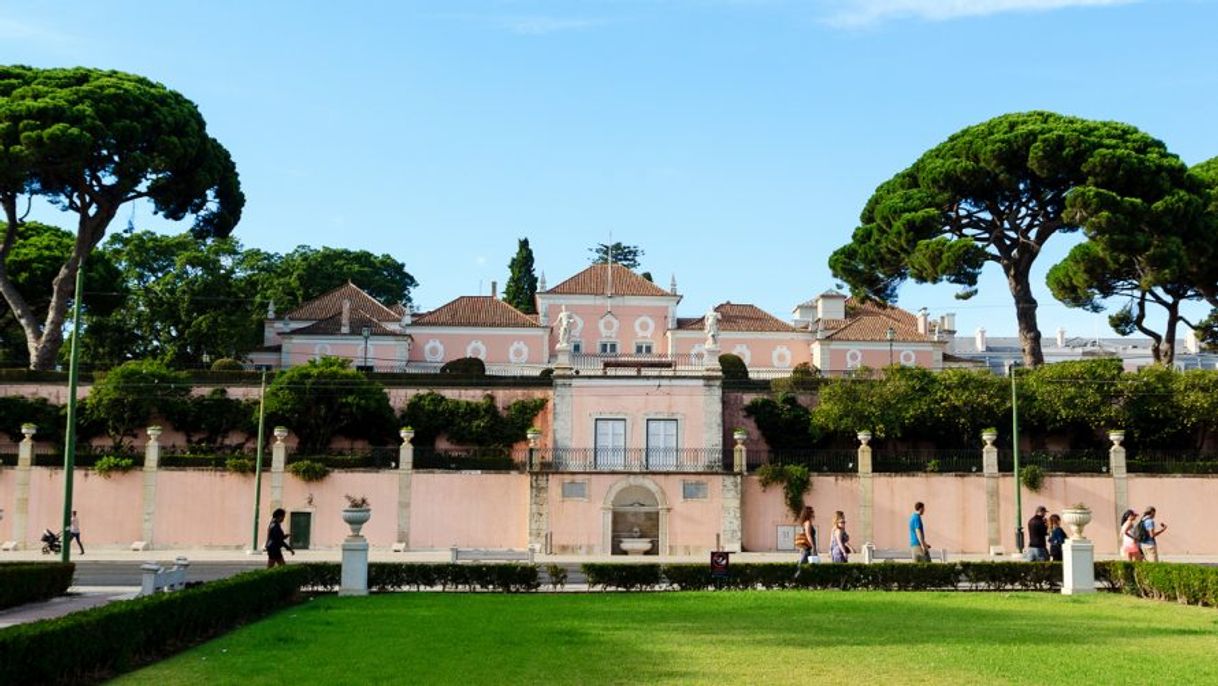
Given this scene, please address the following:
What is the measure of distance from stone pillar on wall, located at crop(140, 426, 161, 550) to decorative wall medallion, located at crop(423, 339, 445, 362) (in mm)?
19552

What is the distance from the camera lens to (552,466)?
127 ft

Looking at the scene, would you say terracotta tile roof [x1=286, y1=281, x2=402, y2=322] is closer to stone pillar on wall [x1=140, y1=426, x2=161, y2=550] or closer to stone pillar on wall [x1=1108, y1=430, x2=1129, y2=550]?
stone pillar on wall [x1=140, y1=426, x2=161, y2=550]

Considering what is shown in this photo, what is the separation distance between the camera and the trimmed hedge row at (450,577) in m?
21.4

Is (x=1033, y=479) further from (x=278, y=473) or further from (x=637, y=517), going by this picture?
(x=278, y=473)

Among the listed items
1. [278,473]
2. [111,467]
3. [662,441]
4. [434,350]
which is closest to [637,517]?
[662,441]

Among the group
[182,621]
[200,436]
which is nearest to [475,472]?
[200,436]

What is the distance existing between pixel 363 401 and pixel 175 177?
44.3 ft

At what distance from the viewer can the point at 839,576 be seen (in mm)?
21656

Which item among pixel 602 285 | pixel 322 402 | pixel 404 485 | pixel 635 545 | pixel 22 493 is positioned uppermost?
pixel 602 285

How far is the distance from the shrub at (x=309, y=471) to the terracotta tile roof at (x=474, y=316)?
1964 centimetres

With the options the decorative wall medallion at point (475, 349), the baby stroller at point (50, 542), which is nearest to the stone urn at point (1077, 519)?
the baby stroller at point (50, 542)

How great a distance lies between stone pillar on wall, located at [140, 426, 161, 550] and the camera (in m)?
37.4

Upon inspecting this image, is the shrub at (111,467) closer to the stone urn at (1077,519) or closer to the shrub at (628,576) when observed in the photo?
the shrub at (628,576)

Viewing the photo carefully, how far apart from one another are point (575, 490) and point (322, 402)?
32.6 feet
